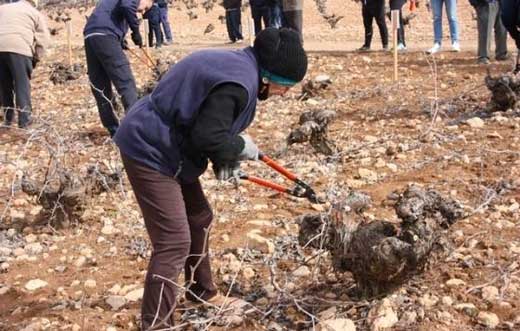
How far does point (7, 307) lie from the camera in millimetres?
3523

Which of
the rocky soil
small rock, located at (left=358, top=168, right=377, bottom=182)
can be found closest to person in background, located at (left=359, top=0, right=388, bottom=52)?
the rocky soil

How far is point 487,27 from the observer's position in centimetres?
878

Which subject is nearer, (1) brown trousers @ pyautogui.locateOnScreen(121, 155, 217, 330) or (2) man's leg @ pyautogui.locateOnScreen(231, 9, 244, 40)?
(1) brown trousers @ pyautogui.locateOnScreen(121, 155, 217, 330)

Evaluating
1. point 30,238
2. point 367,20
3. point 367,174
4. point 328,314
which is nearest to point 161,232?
point 328,314

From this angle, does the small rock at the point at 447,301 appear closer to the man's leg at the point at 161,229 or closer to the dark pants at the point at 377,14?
the man's leg at the point at 161,229

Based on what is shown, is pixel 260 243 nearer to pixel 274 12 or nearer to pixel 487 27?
pixel 487 27

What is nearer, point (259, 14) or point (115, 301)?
point (115, 301)

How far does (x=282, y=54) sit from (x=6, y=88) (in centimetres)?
558

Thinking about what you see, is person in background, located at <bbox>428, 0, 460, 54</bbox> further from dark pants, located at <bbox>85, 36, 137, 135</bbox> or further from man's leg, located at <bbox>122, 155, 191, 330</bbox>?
man's leg, located at <bbox>122, 155, 191, 330</bbox>

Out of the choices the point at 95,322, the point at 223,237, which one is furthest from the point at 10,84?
the point at 95,322

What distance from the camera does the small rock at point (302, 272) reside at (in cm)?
350

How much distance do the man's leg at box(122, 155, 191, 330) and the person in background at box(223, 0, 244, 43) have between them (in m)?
12.0

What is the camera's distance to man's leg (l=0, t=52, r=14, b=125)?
7.18 m

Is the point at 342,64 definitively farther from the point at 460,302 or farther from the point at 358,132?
the point at 460,302
